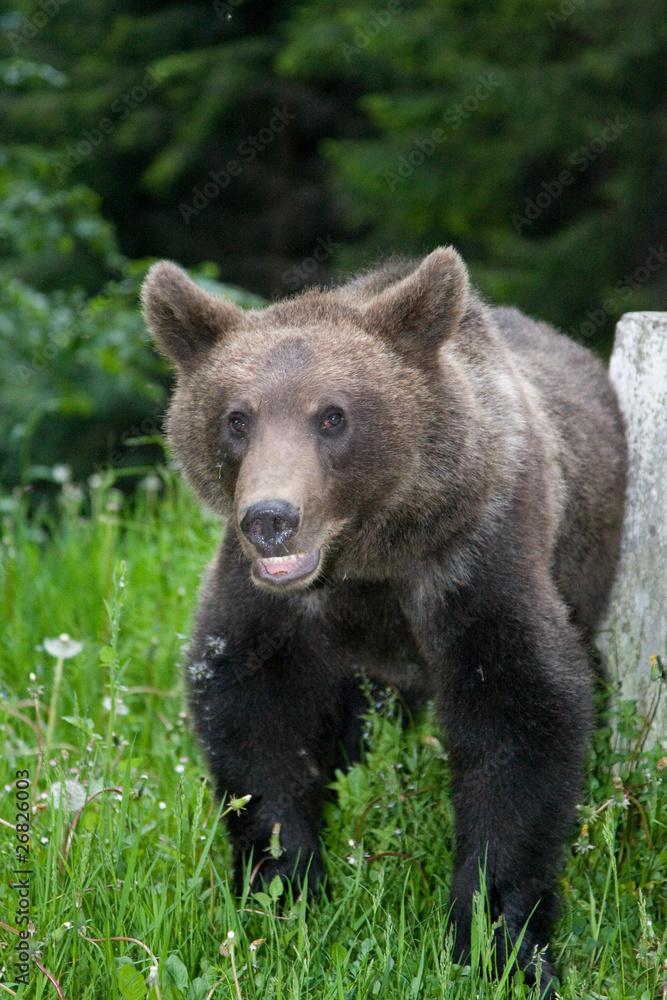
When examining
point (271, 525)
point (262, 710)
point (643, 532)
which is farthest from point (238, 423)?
point (643, 532)

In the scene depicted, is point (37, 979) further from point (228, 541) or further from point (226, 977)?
point (228, 541)

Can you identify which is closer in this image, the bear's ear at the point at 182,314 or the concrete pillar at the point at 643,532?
the bear's ear at the point at 182,314

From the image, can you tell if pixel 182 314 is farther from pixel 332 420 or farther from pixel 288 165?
pixel 288 165

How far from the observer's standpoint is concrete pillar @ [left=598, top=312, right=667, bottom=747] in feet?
13.4

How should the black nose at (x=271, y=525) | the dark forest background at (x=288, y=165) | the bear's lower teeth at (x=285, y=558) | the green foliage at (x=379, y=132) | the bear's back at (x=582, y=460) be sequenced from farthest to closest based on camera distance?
the green foliage at (x=379, y=132) < the dark forest background at (x=288, y=165) < the bear's back at (x=582, y=460) < the bear's lower teeth at (x=285, y=558) < the black nose at (x=271, y=525)

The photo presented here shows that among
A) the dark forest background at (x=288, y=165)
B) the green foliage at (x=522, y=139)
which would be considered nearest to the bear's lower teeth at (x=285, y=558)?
the dark forest background at (x=288, y=165)

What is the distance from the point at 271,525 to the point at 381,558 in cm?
58

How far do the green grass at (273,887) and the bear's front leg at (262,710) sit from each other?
134 millimetres

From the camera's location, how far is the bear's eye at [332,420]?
311 cm

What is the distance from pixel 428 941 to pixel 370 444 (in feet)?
4.68

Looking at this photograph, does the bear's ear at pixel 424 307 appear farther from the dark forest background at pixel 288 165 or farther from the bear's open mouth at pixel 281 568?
the dark forest background at pixel 288 165

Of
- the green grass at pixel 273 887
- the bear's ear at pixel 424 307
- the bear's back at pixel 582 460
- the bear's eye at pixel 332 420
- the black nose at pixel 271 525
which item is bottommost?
the green grass at pixel 273 887

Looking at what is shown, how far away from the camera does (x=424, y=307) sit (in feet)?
10.6

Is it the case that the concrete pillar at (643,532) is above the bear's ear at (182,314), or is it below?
below
